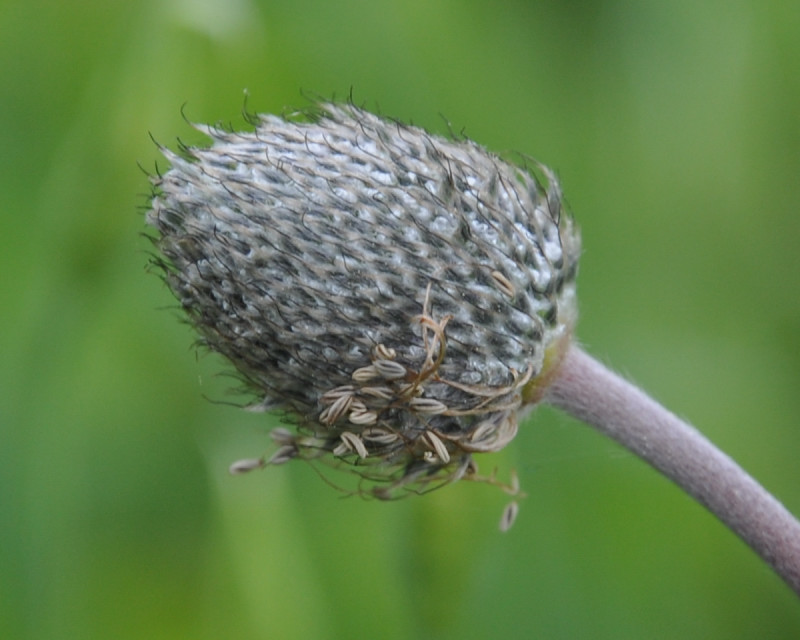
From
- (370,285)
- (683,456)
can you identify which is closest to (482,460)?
(683,456)

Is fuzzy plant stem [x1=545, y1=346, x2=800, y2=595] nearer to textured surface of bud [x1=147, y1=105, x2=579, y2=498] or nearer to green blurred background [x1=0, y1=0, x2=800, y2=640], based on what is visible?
textured surface of bud [x1=147, y1=105, x2=579, y2=498]

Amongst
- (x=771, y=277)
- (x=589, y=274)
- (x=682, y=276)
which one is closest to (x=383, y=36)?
(x=589, y=274)

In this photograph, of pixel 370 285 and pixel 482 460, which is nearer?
pixel 370 285

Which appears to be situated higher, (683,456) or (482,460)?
(683,456)

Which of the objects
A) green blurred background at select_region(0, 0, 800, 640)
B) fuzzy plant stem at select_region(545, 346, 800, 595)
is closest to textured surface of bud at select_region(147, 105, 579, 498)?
fuzzy plant stem at select_region(545, 346, 800, 595)

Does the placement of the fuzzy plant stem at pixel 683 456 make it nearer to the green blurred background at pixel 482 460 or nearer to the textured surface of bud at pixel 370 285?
the textured surface of bud at pixel 370 285

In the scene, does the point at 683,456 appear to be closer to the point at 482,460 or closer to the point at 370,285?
the point at 370,285

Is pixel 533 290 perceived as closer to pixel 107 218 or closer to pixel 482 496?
pixel 482 496

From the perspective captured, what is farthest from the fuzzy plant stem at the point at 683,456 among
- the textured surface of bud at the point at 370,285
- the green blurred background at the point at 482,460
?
the green blurred background at the point at 482,460
